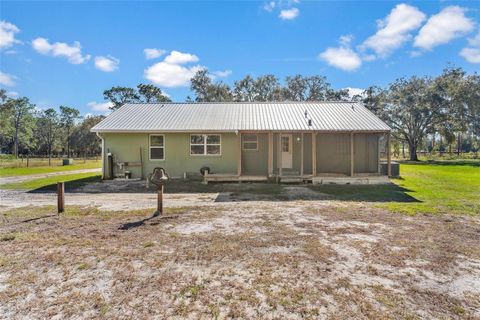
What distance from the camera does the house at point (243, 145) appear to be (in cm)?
1298

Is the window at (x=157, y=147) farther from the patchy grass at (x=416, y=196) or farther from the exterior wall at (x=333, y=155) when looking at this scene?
the exterior wall at (x=333, y=155)

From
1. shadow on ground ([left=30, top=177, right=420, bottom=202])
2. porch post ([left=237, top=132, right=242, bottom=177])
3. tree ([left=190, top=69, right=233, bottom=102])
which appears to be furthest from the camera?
tree ([left=190, top=69, right=233, bottom=102])

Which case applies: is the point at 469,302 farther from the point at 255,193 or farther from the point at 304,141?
the point at 304,141

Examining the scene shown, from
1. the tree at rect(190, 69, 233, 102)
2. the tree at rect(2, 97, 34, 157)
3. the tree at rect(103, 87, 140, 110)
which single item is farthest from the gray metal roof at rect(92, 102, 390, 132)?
the tree at rect(2, 97, 34, 157)

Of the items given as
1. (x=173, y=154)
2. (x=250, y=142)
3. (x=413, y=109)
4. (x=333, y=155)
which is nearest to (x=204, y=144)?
(x=173, y=154)

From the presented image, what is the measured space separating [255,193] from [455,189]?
7.81 m

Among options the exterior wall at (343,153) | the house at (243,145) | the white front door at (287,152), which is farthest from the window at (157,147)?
the exterior wall at (343,153)

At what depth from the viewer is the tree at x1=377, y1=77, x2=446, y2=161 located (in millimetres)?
30708

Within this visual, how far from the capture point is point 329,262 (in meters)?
3.96

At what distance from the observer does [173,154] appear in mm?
13820

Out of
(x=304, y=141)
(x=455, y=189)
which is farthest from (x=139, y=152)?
(x=455, y=189)

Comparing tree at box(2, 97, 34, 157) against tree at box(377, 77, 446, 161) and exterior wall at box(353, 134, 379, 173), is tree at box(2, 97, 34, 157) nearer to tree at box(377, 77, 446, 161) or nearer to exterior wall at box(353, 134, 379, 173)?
exterior wall at box(353, 134, 379, 173)

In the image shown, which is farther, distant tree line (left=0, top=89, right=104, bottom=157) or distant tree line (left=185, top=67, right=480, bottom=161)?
distant tree line (left=0, top=89, right=104, bottom=157)

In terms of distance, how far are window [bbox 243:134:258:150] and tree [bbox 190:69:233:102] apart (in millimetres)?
28852
